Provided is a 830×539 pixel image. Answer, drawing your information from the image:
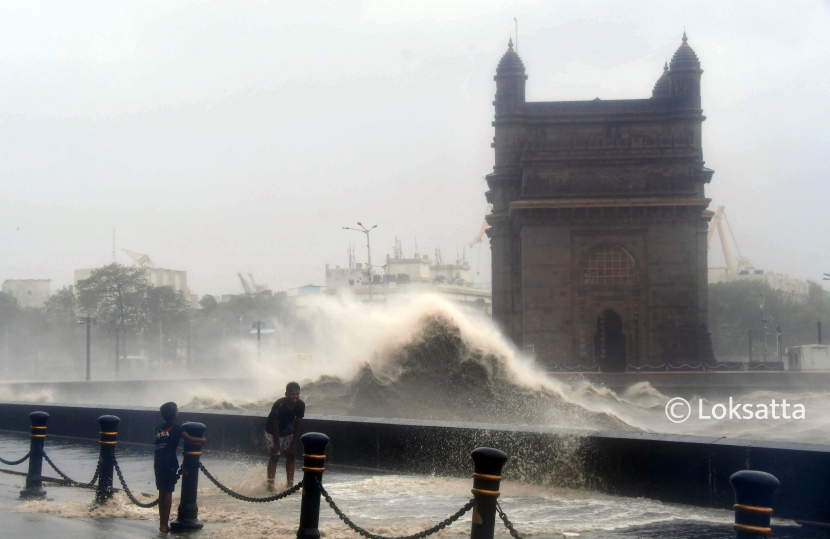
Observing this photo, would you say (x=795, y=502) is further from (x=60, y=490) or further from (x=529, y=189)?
(x=529, y=189)

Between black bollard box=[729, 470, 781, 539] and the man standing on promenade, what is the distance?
675cm

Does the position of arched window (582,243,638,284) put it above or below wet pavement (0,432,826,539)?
above

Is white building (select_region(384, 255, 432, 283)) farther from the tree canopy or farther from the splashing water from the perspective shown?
the splashing water

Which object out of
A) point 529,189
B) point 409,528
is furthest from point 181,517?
point 529,189

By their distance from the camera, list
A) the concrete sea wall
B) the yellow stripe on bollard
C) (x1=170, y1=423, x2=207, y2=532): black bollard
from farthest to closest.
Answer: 1. the concrete sea wall
2. (x1=170, y1=423, x2=207, y2=532): black bollard
3. the yellow stripe on bollard

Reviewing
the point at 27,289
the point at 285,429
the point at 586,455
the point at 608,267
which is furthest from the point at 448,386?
the point at 27,289

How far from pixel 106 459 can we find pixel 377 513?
10.2 ft

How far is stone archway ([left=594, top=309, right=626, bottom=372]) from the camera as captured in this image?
135 ft

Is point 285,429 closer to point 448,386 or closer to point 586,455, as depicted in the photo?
point 586,455

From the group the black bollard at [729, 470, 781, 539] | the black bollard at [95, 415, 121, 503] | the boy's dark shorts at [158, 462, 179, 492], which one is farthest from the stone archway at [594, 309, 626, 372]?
the black bollard at [729, 470, 781, 539]

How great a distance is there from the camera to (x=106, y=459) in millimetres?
9805

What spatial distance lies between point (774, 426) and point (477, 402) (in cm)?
920

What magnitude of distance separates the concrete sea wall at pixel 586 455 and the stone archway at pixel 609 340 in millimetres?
29118

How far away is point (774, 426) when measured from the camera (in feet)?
80.7
